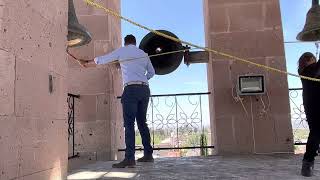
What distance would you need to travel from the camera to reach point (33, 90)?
3008 millimetres

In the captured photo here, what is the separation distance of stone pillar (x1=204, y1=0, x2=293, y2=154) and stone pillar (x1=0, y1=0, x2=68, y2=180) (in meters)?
3.41

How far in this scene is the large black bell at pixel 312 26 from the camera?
5.17m

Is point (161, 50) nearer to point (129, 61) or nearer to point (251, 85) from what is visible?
point (129, 61)

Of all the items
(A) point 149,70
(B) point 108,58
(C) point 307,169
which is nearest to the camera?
(C) point 307,169

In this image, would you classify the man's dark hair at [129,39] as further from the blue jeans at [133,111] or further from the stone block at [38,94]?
the stone block at [38,94]

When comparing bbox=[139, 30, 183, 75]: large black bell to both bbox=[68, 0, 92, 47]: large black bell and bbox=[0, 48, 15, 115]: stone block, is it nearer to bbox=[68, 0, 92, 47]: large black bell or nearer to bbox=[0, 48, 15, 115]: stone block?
bbox=[68, 0, 92, 47]: large black bell

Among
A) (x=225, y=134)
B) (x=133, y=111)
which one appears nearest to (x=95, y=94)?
(x=133, y=111)

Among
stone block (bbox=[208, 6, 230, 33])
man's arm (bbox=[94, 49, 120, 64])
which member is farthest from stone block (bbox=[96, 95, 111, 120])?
stone block (bbox=[208, 6, 230, 33])

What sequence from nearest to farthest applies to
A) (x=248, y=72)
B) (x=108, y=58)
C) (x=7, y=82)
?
(x=7, y=82)
(x=108, y=58)
(x=248, y=72)

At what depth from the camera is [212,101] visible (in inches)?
268

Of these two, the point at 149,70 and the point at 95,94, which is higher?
the point at 149,70

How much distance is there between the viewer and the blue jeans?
5008mm

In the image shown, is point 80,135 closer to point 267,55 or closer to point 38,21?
point 267,55

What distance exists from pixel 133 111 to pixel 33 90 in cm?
217
